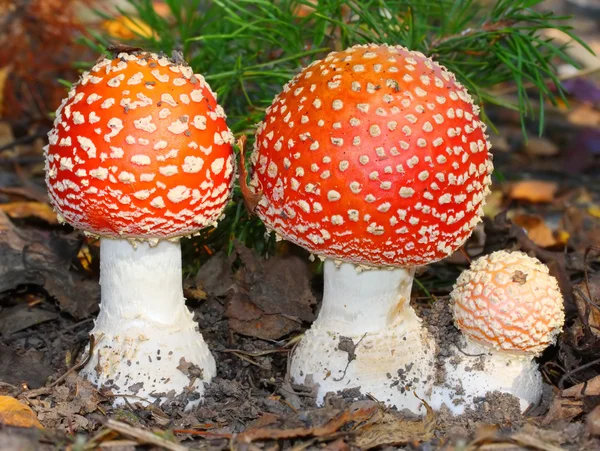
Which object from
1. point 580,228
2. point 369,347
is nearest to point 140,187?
point 369,347

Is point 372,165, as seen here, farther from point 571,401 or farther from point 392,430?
point 571,401

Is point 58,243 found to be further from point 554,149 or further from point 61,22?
point 554,149

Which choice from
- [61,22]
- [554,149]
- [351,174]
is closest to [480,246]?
[351,174]

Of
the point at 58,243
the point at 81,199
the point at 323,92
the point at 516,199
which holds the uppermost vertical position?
the point at 323,92

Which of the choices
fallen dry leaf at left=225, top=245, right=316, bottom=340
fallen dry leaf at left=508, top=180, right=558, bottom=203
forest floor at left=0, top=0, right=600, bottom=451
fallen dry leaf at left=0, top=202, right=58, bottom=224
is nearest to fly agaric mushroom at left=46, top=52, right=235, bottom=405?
forest floor at left=0, top=0, right=600, bottom=451

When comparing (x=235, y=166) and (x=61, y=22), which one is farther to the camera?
(x=61, y=22)

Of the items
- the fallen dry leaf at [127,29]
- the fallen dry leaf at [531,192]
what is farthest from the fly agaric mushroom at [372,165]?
the fallen dry leaf at [531,192]
